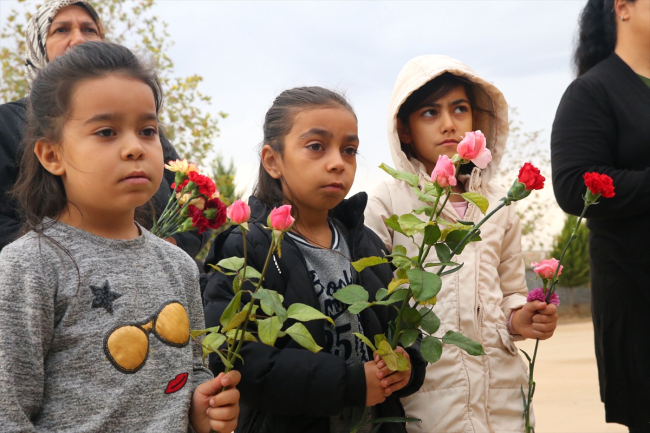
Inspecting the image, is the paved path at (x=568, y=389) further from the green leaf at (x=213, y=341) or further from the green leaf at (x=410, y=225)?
the green leaf at (x=213, y=341)

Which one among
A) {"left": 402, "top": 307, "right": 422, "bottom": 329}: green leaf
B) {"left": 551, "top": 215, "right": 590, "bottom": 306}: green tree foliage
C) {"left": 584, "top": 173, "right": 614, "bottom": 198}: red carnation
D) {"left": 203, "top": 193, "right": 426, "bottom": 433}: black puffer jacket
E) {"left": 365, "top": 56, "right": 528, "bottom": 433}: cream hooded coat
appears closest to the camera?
{"left": 402, "top": 307, "right": 422, "bottom": 329}: green leaf

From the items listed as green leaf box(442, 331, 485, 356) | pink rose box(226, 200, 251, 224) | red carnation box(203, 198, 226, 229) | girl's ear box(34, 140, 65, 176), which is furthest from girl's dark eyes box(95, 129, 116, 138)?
green leaf box(442, 331, 485, 356)

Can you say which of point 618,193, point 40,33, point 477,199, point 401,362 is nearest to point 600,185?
point 477,199

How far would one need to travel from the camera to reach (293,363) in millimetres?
1882

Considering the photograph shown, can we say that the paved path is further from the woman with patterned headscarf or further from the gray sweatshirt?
the gray sweatshirt

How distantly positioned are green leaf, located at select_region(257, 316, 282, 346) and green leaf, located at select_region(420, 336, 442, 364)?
414 millimetres

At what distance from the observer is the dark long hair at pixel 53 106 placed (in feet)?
5.48

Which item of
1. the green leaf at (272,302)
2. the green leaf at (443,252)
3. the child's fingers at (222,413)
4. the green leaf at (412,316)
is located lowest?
the child's fingers at (222,413)

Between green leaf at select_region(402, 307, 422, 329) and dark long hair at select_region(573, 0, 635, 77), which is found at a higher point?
dark long hair at select_region(573, 0, 635, 77)

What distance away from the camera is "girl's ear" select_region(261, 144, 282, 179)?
234cm

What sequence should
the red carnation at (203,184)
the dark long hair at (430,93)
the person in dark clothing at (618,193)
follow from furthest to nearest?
the dark long hair at (430,93), the person in dark clothing at (618,193), the red carnation at (203,184)

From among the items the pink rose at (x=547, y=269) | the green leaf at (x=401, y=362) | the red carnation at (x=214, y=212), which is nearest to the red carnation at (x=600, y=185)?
the pink rose at (x=547, y=269)

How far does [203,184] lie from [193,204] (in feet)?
0.25

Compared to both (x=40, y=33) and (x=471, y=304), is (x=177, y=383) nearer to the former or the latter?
(x=471, y=304)
